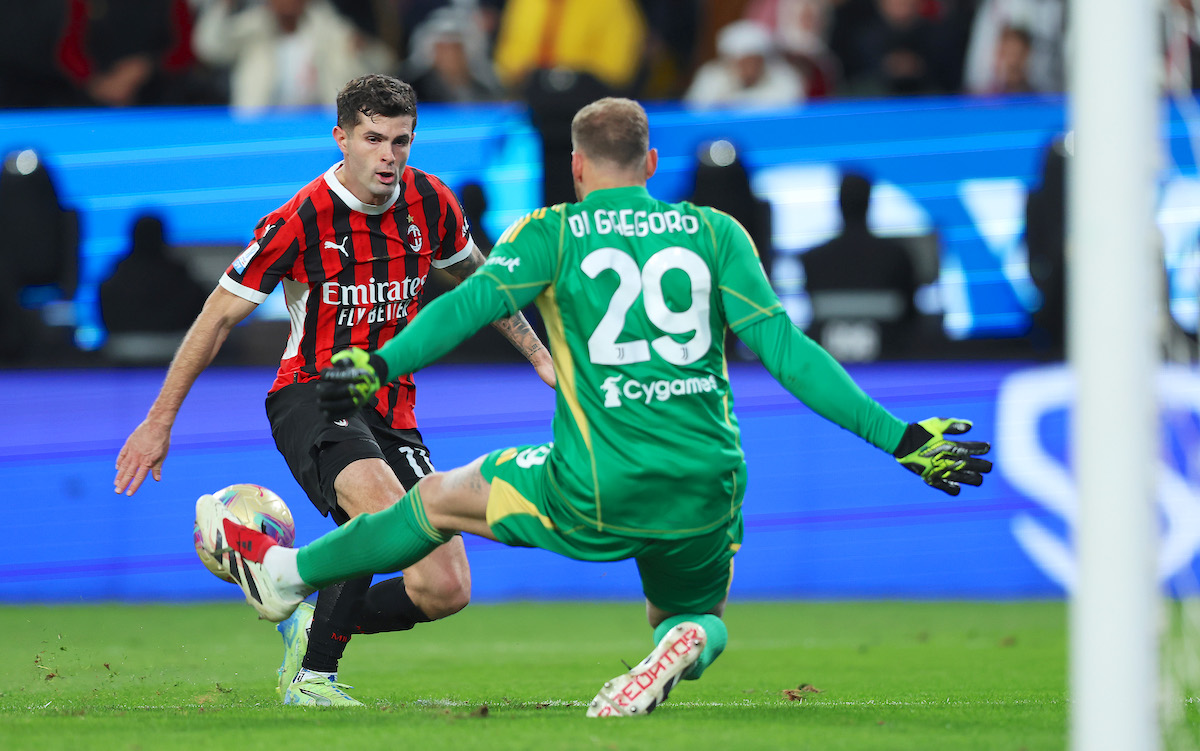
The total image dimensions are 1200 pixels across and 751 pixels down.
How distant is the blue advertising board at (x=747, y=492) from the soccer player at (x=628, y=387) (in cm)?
Result: 550

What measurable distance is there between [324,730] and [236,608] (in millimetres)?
5462

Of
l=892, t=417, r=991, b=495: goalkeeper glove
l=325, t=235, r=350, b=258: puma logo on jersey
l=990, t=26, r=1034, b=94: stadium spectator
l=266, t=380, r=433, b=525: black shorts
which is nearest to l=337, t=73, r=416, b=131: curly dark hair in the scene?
l=325, t=235, r=350, b=258: puma logo on jersey

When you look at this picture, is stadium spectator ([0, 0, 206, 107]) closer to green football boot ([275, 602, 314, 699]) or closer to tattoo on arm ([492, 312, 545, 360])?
tattoo on arm ([492, 312, 545, 360])

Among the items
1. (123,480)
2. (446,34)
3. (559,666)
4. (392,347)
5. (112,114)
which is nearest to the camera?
(392,347)

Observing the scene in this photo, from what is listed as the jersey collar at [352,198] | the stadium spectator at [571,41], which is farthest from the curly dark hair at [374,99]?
the stadium spectator at [571,41]

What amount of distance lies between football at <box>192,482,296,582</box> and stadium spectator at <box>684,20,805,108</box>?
6497mm

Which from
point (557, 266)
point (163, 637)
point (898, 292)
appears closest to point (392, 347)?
point (557, 266)

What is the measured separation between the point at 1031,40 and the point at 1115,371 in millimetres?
8564

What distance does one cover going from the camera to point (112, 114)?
1023 cm

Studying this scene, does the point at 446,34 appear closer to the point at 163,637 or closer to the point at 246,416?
the point at 246,416

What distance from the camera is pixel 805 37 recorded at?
454 inches

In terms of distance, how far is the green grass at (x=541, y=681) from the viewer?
13.6 ft

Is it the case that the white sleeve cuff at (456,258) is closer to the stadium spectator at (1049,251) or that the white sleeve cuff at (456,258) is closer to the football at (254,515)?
the football at (254,515)

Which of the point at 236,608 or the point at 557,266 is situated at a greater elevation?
the point at 557,266
